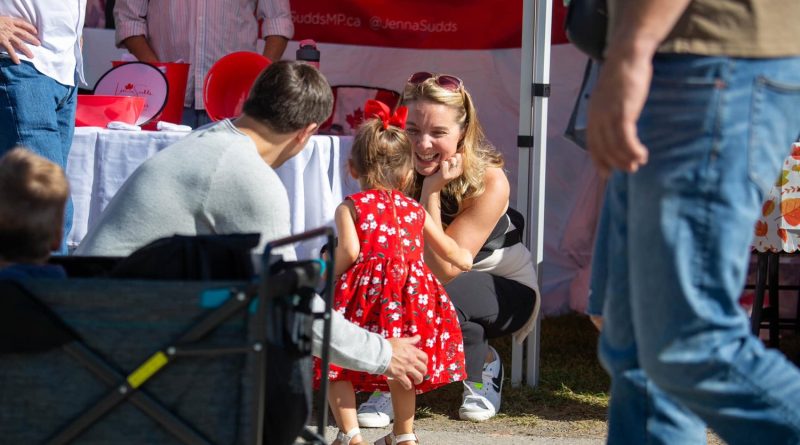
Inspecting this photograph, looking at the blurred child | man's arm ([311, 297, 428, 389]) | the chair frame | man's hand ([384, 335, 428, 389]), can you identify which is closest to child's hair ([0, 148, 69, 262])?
the blurred child

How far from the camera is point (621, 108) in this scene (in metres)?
1.79

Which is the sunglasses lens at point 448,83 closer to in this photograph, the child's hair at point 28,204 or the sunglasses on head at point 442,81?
the sunglasses on head at point 442,81

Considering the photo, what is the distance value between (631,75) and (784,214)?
100 inches

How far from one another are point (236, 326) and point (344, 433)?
1.71 m

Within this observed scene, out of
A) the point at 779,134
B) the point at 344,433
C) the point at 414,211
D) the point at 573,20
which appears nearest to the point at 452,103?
the point at 414,211

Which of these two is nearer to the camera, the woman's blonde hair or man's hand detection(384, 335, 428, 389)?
man's hand detection(384, 335, 428, 389)

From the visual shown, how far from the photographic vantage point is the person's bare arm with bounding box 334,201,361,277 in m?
3.45

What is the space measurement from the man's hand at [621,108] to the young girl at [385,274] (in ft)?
5.53

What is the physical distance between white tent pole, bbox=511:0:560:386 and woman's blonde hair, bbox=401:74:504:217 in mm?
298

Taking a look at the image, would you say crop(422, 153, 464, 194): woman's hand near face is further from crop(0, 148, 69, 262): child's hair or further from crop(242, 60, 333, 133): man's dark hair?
crop(0, 148, 69, 262): child's hair

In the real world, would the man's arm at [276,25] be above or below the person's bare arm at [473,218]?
above

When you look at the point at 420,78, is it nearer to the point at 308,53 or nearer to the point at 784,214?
the point at 308,53

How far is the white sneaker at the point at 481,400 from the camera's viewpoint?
157 inches

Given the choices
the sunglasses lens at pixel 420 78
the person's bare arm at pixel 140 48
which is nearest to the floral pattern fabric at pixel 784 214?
the sunglasses lens at pixel 420 78
